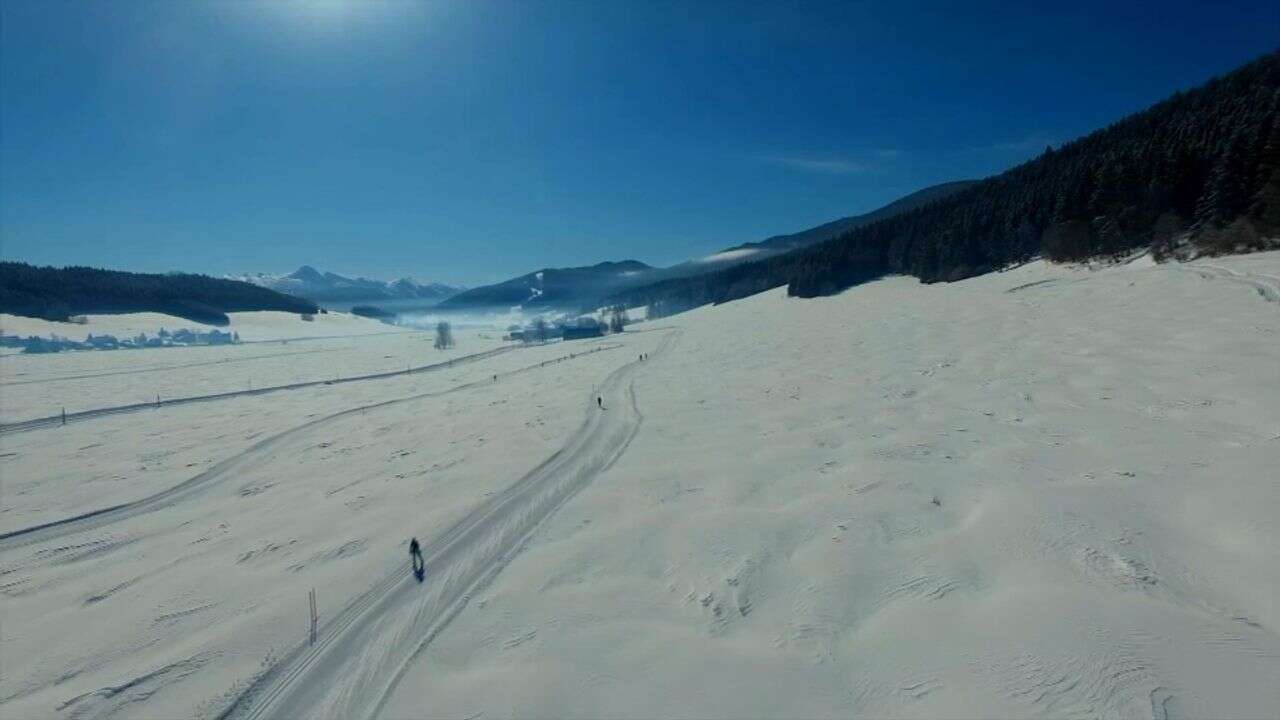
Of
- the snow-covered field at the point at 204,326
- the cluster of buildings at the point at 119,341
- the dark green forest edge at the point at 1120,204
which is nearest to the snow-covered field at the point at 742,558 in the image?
the dark green forest edge at the point at 1120,204

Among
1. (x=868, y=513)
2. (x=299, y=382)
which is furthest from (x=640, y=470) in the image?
(x=299, y=382)

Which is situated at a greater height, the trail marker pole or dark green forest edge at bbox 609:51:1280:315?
dark green forest edge at bbox 609:51:1280:315

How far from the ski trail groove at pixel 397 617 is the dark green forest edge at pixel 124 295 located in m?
151

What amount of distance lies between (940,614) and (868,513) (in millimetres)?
3079

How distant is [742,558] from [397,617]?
6.61m

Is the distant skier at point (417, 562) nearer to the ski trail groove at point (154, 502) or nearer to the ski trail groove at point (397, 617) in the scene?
the ski trail groove at point (397, 617)

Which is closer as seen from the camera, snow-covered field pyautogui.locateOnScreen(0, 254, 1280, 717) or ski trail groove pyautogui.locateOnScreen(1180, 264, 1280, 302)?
snow-covered field pyautogui.locateOnScreen(0, 254, 1280, 717)

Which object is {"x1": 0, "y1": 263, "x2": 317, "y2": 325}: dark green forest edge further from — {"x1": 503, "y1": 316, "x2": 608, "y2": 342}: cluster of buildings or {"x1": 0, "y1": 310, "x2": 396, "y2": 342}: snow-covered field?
{"x1": 503, "y1": 316, "x2": 608, "y2": 342}: cluster of buildings

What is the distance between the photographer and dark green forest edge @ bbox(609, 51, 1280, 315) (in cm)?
3828

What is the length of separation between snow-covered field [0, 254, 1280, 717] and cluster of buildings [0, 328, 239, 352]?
99.7 m

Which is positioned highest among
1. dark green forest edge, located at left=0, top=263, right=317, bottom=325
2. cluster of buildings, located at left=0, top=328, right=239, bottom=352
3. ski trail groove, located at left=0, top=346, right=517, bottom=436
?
dark green forest edge, located at left=0, top=263, right=317, bottom=325

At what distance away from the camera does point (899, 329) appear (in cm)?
3447

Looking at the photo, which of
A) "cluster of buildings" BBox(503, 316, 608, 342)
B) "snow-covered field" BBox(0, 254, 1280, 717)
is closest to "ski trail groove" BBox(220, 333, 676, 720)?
"snow-covered field" BBox(0, 254, 1280, 717)

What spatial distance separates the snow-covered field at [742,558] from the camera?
6211 mm
